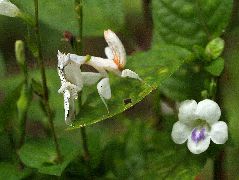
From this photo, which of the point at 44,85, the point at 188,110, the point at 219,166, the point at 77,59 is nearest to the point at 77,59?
the point at 77,59

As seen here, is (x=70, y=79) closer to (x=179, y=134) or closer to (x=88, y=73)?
(x=88, y=73)

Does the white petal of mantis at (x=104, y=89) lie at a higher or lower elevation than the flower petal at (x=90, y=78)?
lower

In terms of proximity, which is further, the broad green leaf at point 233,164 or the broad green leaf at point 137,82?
the broad green leaf at point 233,164

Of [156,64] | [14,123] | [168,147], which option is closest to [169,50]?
[156,64]

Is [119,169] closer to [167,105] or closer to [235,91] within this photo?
[167,105]

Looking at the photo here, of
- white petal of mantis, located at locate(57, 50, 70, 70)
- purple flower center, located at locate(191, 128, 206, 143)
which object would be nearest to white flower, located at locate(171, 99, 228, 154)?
purple flower center, located at locate(191, 128, 206, 143)

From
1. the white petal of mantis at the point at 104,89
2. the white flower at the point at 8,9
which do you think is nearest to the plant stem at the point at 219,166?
the white petal of mantis at the point at 104,89

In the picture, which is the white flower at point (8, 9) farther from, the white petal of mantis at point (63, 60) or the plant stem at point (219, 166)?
the plant stem at point (219, 166)

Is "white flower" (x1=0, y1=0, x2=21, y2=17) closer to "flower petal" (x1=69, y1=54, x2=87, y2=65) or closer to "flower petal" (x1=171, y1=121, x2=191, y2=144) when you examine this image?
"flower petal" (x1=69, y1=54, x2=87, y2=65)
